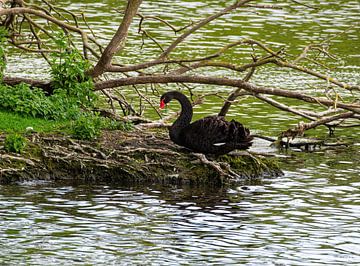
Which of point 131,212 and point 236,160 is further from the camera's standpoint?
point 236,160

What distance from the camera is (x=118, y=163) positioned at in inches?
563

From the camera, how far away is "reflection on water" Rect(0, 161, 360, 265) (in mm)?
11055

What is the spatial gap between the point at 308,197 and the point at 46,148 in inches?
127

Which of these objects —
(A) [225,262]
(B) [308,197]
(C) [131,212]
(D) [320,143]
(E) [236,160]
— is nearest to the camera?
(A) [225,262]

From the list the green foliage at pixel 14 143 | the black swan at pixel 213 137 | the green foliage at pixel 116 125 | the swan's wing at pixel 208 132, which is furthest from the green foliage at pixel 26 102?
the swan's wing at pixel 208 132

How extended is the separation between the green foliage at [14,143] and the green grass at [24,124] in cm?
61

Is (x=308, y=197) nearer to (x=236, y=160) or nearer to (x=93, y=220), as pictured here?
(x=236, y=160)

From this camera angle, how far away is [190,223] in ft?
40.7

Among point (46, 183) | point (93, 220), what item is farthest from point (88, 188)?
point (93, 220)

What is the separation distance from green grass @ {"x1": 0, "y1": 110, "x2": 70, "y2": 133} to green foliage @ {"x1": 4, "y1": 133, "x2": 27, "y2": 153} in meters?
0.61

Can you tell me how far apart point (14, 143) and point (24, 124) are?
0.95 m

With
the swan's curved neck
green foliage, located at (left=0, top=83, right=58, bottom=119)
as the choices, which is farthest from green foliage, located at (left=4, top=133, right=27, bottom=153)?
the swan's curved neck

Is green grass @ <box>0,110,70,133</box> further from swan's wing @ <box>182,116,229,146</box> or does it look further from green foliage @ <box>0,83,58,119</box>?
swan's wing @ <box>182,116,229,146</box>

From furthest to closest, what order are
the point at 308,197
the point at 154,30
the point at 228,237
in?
1. the point at 154,30
2. the point at 308,197
3. the point at 228,237
